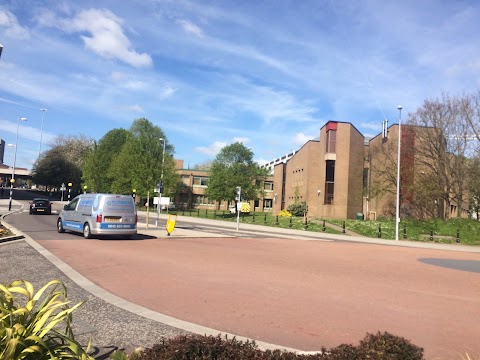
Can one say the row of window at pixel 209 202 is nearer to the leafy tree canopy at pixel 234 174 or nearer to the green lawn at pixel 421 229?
the leafy tree canopy at pixel 234 174

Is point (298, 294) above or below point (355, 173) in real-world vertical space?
below

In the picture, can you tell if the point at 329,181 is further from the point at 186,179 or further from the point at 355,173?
the point at 186,179

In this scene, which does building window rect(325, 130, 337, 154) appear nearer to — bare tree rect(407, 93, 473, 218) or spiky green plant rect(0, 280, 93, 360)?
bare tree rect(407, 93, 473, 218)

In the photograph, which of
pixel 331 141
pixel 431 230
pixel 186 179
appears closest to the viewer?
pixel 431 230

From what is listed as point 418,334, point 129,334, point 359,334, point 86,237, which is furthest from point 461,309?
point 86,237

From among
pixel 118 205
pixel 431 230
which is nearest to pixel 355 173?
pixel 431 230

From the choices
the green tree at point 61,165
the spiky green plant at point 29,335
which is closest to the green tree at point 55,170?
the green tree at point 61,165

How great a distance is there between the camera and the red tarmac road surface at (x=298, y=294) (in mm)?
Answer: 5539

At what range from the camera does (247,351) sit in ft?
9.98

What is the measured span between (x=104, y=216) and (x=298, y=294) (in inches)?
437

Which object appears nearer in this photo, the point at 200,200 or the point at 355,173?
the point at 355,173

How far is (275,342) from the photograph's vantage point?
4.96 metres

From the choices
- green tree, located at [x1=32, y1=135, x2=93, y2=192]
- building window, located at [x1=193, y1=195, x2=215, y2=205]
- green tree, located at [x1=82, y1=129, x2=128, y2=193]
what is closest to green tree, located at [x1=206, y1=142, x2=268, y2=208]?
green tree, located at [x1=82, y1=129, x2=128, y2=193]

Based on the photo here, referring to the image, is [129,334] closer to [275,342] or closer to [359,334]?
[275,342]
